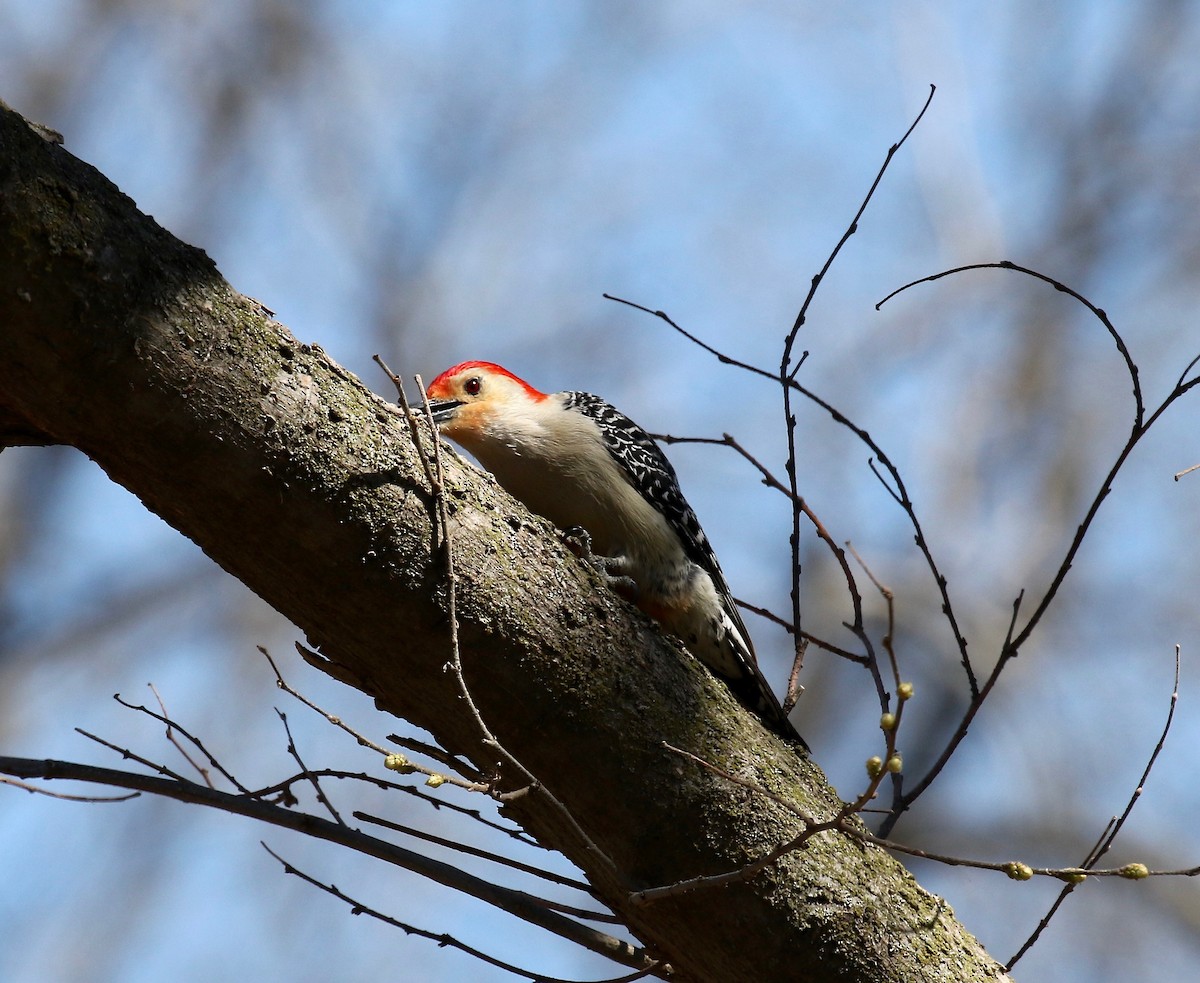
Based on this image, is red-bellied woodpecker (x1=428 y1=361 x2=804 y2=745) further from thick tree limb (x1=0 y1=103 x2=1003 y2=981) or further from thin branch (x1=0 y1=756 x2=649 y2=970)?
thin branch (x1=0 y1=756 x2=649 y2=970)

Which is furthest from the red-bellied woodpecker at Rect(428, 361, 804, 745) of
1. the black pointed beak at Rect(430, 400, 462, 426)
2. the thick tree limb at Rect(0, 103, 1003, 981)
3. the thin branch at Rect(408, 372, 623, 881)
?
the thin branch at Rect(408, 372, 623, 881)

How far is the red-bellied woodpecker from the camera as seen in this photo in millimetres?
4012

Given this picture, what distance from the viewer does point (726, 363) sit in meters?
3.48

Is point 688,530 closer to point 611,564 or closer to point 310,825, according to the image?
point 611,564

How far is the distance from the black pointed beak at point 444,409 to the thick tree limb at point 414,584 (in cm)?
166

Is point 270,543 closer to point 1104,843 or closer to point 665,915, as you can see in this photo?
point 665,915

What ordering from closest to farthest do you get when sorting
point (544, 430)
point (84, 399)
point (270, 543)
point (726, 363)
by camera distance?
point (84, 399) < point (270, 543) < point (726, 363) < point (544, 430)

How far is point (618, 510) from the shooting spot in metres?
4.02

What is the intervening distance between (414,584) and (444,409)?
2.10m

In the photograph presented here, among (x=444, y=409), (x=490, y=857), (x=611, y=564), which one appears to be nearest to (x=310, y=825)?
(x=490, y=857)

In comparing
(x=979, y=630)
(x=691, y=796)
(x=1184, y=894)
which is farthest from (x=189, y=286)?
(x=1184, y=894)

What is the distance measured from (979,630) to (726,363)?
6850 millimetres

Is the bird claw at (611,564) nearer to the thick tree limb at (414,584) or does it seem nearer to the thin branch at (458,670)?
the thick tree limb at (414,584)

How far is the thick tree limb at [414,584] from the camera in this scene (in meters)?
2.06
